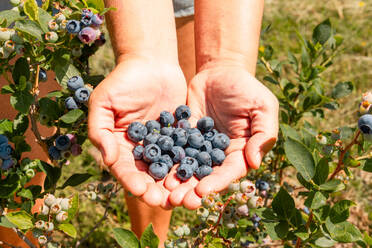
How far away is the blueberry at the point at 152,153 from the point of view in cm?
148

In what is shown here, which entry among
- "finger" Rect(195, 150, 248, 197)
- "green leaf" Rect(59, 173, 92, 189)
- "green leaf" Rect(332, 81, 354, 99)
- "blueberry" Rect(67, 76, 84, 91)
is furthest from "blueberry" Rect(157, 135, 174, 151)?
"green leaf" Rect(332, 81, 354, 99)

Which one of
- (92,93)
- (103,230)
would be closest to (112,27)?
(92,93)

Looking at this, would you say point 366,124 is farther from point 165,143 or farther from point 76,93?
point 76,93

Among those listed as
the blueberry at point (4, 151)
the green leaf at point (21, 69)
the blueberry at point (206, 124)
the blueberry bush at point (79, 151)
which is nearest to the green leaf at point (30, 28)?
the blueberry bush at point (79, 151)

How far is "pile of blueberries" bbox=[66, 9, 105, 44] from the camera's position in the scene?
1.13 metres

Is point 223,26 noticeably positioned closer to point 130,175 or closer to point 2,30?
point 130,175

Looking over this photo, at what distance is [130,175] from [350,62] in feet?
10.7

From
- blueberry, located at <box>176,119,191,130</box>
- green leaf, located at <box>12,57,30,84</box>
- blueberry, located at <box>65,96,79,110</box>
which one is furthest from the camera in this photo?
blueberry, located at <box>176,119,191,130</box>

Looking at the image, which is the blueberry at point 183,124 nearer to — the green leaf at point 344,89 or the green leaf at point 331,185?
the green leaf at point 331,185

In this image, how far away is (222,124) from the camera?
1.70m

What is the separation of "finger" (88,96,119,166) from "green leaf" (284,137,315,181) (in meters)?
0.60

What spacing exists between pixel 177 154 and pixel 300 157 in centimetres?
58

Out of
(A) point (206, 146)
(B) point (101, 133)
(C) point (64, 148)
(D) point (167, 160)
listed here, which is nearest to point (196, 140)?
(A) point (206, 146)

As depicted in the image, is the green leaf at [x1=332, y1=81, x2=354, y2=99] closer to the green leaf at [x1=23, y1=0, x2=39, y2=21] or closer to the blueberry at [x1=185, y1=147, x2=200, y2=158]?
the blueberry at [x1=185, y1=147, x2=200, y2=158]
